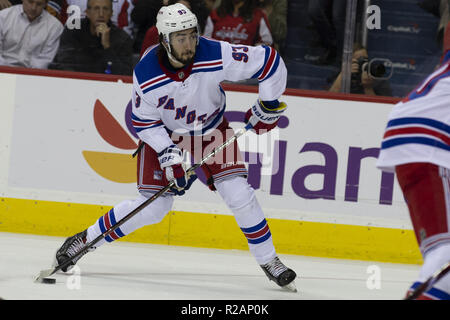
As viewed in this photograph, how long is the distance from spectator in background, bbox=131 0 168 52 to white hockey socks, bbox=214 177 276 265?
1447 mm

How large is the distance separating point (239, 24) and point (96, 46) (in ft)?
2.75

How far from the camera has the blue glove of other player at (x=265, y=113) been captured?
369 centimetres

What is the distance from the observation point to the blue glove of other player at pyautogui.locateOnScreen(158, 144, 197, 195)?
11.5 ft

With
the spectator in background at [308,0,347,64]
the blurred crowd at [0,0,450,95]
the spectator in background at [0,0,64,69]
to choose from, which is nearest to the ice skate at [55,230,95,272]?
the blurred crowd at [0,0,450,95]

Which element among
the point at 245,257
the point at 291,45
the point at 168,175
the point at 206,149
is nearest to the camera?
the point at 168,175

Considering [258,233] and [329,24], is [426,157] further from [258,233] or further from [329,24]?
[329,24]

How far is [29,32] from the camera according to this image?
15.9 ft

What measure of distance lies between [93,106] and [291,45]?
1.19 m

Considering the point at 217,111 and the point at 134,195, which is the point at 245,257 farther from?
the point at 217,111

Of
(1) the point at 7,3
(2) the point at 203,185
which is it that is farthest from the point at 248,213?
(1) the point at 7,3

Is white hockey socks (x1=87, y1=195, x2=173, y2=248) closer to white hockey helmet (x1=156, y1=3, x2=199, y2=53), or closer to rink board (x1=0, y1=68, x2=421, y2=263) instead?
white hockey helmet (x1=156, y1=3, x2=199, y2=53)

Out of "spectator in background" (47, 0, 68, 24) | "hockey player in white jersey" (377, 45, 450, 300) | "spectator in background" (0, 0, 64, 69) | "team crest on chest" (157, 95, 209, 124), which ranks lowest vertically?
"hockey player in white jersey" (377, 45, 450, 300)

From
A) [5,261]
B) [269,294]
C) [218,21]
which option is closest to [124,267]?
[5,261]
